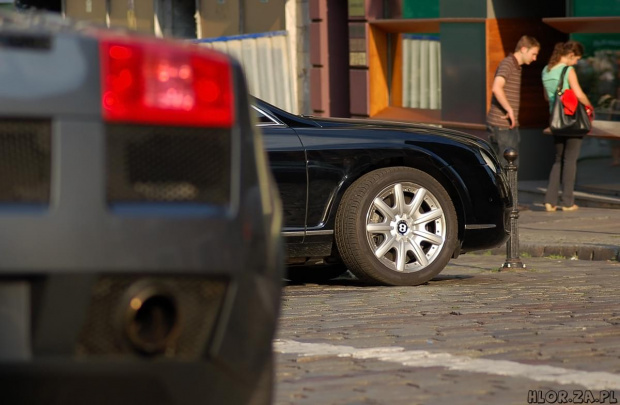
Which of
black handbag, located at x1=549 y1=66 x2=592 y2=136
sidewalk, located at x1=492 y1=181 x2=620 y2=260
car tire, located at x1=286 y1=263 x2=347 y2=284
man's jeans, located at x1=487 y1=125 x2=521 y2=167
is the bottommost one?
sidewalk, located at x1=492 y1=181 x2=620 y2=260

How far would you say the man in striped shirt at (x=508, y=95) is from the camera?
1490cm

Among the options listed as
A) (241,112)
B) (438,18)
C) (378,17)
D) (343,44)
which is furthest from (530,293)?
(343,44)

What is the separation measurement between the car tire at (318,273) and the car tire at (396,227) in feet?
2.57

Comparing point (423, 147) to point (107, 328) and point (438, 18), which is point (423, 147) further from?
point (438, 18)

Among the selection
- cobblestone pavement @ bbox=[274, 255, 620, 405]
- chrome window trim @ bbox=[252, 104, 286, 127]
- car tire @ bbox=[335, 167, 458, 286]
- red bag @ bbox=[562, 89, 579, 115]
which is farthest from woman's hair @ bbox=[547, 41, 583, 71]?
chrome window trim @ bbox=[252, 104, 286, 127]

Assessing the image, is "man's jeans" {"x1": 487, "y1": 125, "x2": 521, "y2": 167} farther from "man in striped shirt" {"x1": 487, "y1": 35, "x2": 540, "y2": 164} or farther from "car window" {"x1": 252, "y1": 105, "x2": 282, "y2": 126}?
"car window" {"x1": 252, "y1": 105, "x2": 282, "y2": 126}

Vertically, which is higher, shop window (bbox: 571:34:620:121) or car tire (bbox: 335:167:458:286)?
shop window (bbox: 571:34:620:121)

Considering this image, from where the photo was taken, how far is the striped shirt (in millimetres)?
15016

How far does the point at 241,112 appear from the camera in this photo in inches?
135

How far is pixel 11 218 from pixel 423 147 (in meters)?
5.99

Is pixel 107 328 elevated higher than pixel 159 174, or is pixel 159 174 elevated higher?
→ pixel 159 174

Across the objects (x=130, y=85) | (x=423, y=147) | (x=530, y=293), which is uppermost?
(x=130, y=85)

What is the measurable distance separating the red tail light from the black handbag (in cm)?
1192

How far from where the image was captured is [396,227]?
8789 millimetres
